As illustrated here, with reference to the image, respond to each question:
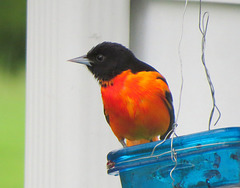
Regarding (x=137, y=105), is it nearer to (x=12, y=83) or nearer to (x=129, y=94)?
(x=129, y=94)

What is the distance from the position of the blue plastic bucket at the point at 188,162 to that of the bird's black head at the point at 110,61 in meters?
0.90

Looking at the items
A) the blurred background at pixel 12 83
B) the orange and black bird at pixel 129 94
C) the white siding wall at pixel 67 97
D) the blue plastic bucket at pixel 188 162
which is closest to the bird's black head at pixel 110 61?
the orange and black bird at pixel 129 94

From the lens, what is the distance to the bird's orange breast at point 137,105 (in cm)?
241

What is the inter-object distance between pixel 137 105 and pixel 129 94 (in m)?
0.06

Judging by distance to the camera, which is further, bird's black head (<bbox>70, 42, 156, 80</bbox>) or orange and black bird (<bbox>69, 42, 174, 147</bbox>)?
bird's black head (<bbox>70, 42, 156, 80</bbox>)

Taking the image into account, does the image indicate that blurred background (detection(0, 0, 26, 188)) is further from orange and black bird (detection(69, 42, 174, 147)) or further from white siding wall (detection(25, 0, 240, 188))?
orange and black bird (detection(69, 42, 174, 147))

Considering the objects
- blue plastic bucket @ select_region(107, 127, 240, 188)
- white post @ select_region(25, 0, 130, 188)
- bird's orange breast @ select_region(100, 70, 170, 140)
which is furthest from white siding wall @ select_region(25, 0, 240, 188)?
blue plastic bucket @ select_region(107, 127, 240, 188)

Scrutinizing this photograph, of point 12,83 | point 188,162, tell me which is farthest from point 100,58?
point 12,83

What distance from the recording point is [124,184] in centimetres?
174

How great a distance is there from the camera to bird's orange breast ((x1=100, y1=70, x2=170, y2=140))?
7.92 ft

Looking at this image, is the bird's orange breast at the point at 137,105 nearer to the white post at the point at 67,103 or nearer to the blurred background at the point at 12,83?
the white post at the point at 67,103

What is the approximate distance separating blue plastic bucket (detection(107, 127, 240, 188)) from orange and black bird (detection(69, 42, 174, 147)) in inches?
28.6

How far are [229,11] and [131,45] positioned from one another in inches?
19.7

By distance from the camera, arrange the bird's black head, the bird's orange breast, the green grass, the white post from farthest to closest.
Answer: the green grass
the white post
the bird's black head
the bird's orange breast
